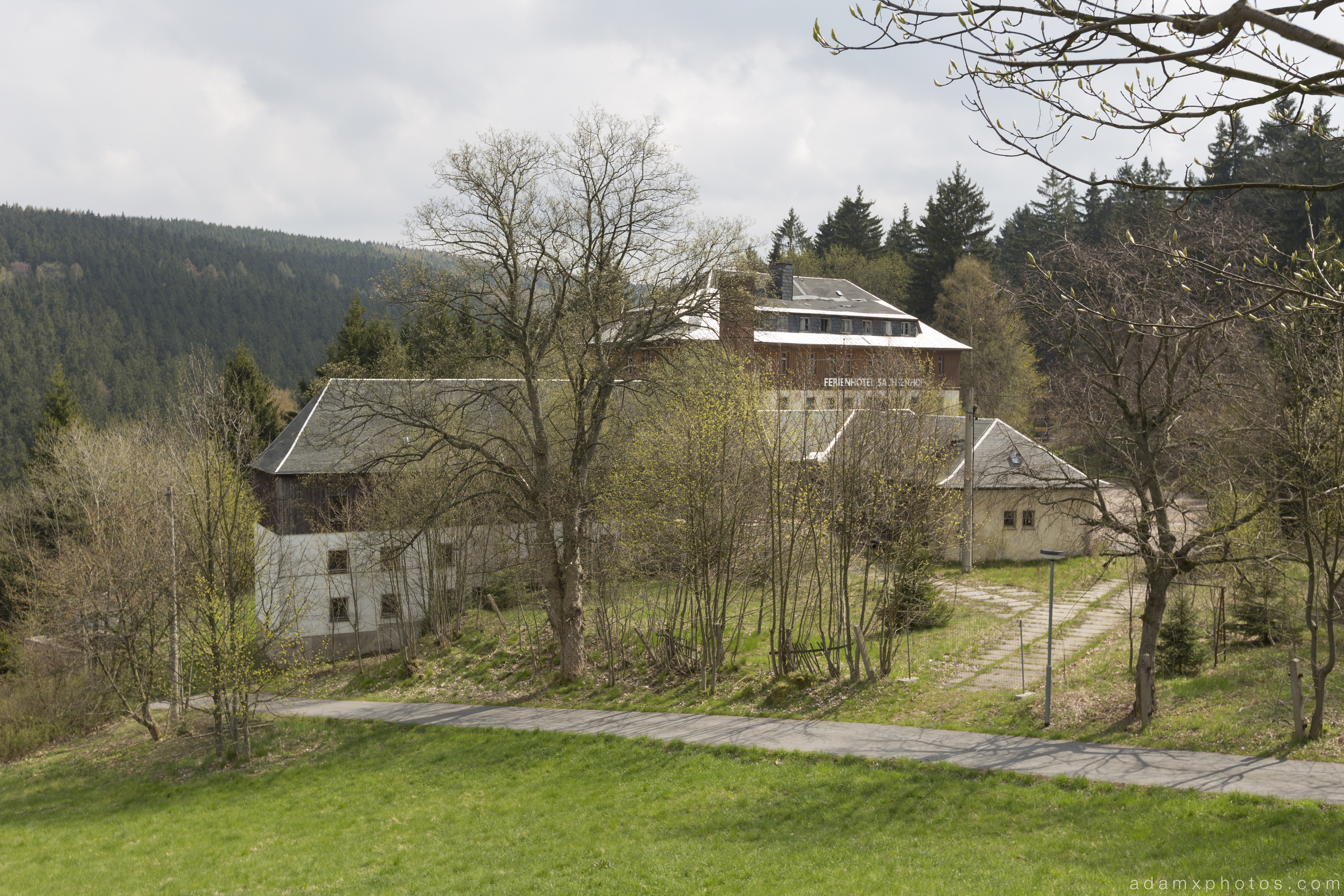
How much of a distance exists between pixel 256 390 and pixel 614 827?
37.3 m

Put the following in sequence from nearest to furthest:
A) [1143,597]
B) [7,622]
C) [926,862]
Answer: [926,862] → [1143,597] → [7,622]

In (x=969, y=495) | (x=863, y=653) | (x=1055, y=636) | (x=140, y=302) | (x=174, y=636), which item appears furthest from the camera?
(x=140, y=302)

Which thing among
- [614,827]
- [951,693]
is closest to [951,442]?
[951,693]

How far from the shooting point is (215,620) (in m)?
18.5

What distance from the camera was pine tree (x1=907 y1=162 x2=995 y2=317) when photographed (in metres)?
59.2

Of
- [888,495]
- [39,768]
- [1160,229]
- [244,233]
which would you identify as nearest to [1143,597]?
[888,495]

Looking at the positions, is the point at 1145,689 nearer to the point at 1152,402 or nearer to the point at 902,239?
the point at 1152,402

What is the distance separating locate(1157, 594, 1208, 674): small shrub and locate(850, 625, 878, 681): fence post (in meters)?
5.50

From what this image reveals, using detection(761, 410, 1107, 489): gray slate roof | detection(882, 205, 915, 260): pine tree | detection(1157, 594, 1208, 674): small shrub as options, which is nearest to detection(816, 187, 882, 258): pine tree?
detection(882, 205, 915, 260): pine tree

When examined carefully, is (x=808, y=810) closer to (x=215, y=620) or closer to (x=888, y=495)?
(x=888, y=495)

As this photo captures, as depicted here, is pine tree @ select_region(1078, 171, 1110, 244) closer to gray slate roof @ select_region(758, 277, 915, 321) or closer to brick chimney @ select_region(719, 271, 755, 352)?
gray slate roof @ select_region(758, 277, 915, 321)

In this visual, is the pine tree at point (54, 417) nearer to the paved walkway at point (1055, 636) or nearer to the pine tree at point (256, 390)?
the pine tree at point (256, 390)

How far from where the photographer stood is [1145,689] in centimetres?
1393

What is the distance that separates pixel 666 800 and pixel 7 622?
3212cm
